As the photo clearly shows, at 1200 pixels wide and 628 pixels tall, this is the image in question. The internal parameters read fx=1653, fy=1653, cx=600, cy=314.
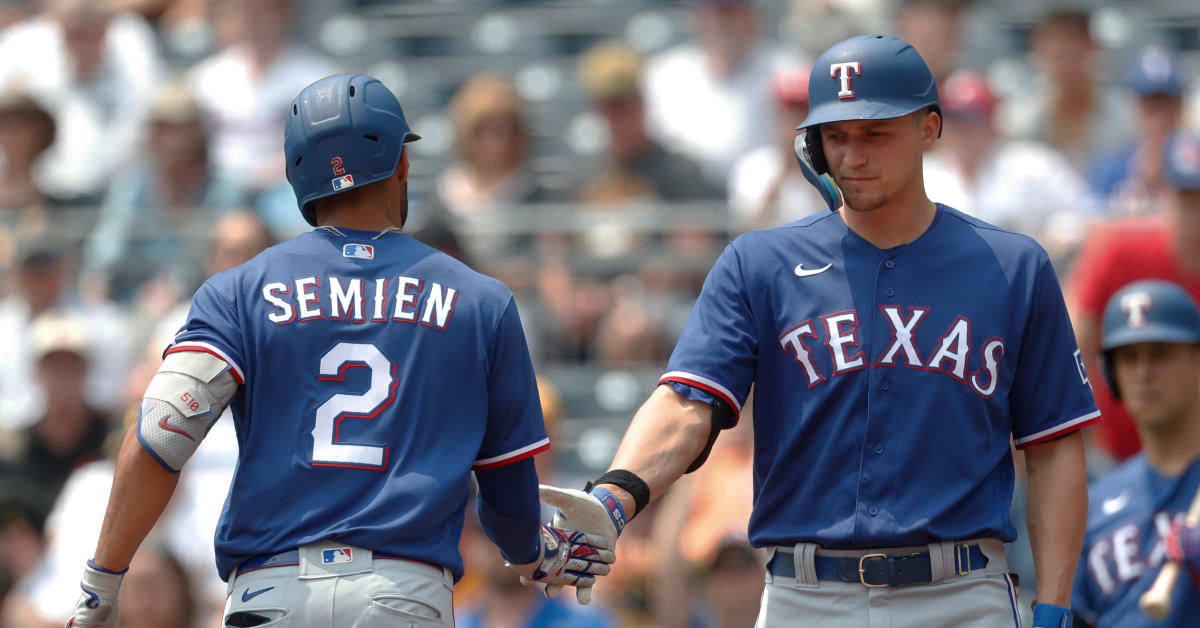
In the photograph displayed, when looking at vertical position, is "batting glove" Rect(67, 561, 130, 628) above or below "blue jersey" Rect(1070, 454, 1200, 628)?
above

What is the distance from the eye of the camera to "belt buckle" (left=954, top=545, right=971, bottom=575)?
4.18m

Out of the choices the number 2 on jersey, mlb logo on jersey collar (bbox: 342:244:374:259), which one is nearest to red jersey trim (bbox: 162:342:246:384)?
the number 2 on jersey

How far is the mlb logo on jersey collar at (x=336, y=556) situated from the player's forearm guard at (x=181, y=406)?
43 centimetres

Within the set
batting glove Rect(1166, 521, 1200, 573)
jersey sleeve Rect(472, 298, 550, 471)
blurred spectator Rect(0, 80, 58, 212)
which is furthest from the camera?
blurred spectator Rect(0, 80, 58, 212)

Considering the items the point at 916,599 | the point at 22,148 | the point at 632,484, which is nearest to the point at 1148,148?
the point at 916,599

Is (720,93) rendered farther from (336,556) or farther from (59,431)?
(336,556)

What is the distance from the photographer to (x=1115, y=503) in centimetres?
571

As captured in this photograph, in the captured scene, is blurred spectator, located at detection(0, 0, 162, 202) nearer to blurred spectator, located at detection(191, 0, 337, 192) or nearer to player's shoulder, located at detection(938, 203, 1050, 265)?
blurred spectator, located at detection(191, 0, 337, 192)

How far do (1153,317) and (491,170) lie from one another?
461cm

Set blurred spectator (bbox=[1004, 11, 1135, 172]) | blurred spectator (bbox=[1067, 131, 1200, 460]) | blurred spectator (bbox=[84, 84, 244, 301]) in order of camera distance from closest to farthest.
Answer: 1. blurred spectator (bbox=[1067, 131, 1200, 460])
2. blurred spectator (bbox=[1004, 11, 1135, 172])
3. blurred spectator (bbox=[84, 84, 244, 301])

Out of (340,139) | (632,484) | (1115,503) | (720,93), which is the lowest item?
(1115,503)

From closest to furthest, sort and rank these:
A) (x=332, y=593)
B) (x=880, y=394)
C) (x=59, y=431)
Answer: (x=332, y=593)
(x=880, y=394)
(x=59, y=431)

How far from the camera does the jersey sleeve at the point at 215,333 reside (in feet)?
13.5

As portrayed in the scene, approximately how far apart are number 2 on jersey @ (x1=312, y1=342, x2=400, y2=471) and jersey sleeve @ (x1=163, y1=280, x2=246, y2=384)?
0.22m
